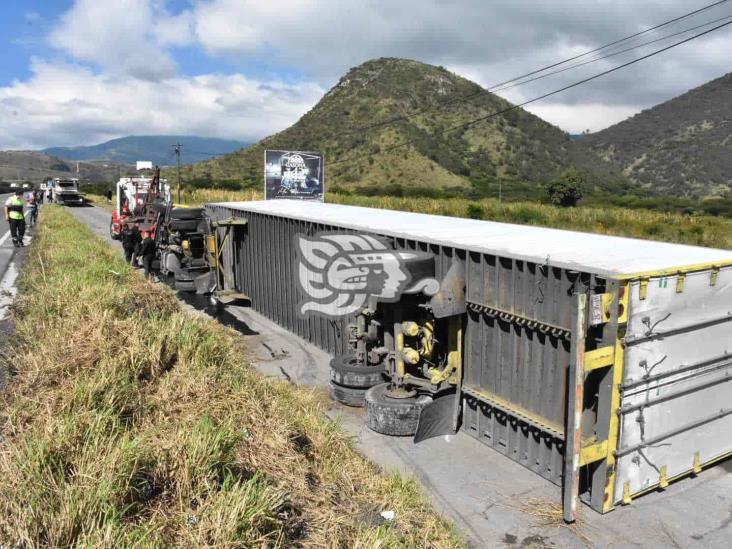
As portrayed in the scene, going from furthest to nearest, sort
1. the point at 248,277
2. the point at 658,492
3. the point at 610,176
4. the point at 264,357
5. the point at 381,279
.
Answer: the point at 610,176, the point at 248,277, the point at 264,357, the point at 381,279, the point at 658,492

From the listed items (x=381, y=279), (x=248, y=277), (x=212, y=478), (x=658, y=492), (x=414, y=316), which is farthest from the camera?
(x=248, y=277)

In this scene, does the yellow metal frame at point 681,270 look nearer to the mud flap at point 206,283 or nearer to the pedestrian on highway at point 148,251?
the mud flap at point 206,283

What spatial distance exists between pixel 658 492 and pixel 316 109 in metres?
106

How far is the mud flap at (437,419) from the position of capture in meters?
7.14

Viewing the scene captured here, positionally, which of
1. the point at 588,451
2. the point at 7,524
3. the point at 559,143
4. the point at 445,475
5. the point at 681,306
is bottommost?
the point at 445,475

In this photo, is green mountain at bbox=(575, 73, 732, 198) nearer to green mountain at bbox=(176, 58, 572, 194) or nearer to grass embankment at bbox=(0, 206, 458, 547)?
green mountain at bbox=(176, 58, 572, 194)

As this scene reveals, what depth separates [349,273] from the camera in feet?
33.2

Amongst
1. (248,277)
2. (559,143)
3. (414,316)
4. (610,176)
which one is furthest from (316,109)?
(414,316)

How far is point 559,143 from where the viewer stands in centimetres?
10381

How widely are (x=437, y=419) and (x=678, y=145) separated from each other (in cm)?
10368

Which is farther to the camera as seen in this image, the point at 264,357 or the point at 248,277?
the point at 248,277

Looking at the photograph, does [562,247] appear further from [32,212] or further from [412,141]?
[412,141]

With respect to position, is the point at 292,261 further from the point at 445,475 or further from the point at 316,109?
the point at 316,109

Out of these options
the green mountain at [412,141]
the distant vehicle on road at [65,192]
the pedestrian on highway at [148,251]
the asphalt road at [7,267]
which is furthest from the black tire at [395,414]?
the green mountain at [412,141]
